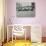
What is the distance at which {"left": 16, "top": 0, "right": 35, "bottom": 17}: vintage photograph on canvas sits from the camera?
89.0 inches

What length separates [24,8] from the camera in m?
2.26

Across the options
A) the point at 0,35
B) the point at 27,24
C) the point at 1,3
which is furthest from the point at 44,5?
the point at 0,35

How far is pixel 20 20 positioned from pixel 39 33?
16.4 inches

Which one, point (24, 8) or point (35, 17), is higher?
point (24, 8)

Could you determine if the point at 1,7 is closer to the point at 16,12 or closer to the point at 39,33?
the point at 16,12

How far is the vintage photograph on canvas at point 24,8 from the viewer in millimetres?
2262

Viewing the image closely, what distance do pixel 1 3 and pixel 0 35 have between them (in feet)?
1.74

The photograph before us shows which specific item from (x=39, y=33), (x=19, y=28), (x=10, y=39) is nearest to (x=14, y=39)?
(x=10, y=39)

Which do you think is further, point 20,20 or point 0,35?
point 20,20

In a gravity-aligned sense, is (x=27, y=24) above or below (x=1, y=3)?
below

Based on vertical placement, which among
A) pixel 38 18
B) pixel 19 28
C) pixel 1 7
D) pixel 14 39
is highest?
pixel 1 7

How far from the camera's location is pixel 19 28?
218 cm

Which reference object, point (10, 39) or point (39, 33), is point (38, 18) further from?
point (10, 39)

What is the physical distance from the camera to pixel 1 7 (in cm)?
213
